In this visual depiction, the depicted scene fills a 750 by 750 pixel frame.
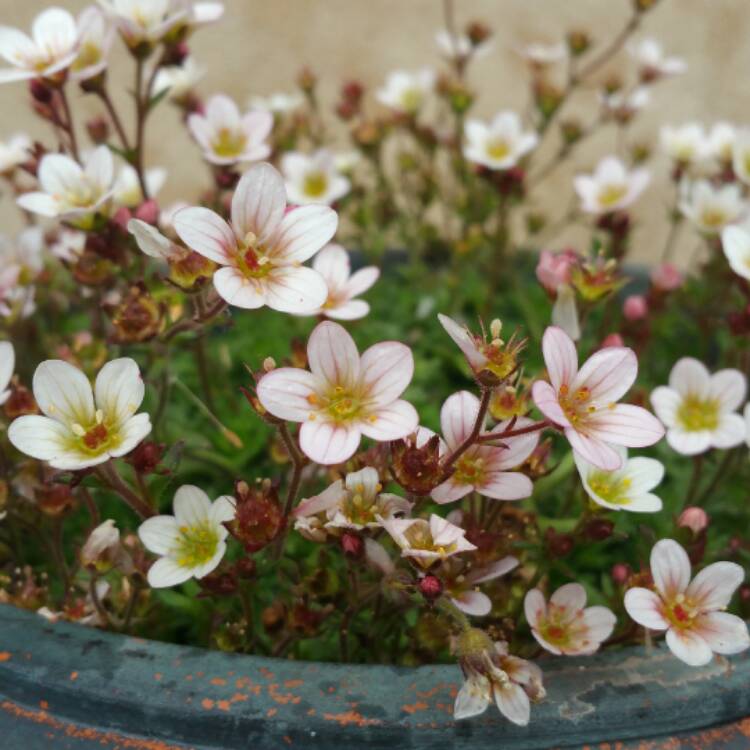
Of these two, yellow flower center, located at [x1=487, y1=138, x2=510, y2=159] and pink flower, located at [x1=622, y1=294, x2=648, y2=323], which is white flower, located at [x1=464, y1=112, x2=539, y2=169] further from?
pink flower, located at [x1=622, y1=294, x2=648, y2=323]

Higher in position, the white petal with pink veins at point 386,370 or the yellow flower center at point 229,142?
the white petal with pink veins at point 386,370

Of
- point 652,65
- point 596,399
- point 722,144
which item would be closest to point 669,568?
point 596,399

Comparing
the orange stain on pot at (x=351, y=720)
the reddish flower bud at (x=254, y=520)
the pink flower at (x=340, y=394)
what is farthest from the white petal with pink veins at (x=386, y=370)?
the orange stain on pot at (x=351, y=720)

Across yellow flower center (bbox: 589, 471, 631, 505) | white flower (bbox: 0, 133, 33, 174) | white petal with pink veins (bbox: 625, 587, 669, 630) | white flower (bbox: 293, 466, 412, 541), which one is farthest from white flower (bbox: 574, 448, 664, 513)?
white flower (bbox: 0, 133, 33, 174)

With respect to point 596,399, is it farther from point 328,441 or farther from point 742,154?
point 742,154

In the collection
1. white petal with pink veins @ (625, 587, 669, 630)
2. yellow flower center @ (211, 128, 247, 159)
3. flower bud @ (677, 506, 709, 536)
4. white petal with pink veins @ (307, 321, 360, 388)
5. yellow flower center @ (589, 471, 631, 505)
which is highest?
white petal with pink veins @ (307, 321, 360, 388)

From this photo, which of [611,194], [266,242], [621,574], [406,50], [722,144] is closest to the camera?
[266,242]

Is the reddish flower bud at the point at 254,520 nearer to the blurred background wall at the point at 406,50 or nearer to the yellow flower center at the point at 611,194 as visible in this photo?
the yellow flower center at the point at 611,194
